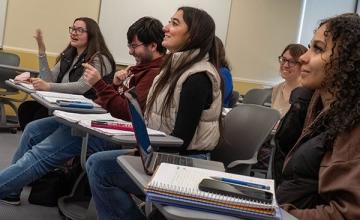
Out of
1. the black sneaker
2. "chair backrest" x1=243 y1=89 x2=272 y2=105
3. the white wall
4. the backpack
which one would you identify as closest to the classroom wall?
the white wall

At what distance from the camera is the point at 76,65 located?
10.0 ft

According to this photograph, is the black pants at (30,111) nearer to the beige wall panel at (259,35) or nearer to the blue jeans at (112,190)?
the blue jeans at (112,190)

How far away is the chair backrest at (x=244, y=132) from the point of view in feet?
6.84

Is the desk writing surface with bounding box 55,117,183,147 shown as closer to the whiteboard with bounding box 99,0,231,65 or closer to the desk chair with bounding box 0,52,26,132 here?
the desk chair with bounding box 0,52,26,132

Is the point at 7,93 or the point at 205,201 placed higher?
the point at 205,201

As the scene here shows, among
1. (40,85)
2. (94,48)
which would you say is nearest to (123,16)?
(94,48)

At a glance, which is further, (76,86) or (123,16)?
(123,16)

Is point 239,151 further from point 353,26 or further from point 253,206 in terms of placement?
point 253,206

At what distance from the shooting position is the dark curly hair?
46.9 inches

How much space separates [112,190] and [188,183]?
0.84 meters

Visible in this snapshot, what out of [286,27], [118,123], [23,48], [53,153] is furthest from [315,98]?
[286,27]

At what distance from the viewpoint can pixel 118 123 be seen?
5.98ft

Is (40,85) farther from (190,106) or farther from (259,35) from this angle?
(259,35)

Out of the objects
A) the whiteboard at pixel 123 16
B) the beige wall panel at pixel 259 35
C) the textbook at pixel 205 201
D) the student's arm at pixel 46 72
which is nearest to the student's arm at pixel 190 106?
the textbook at pixel 205 201
